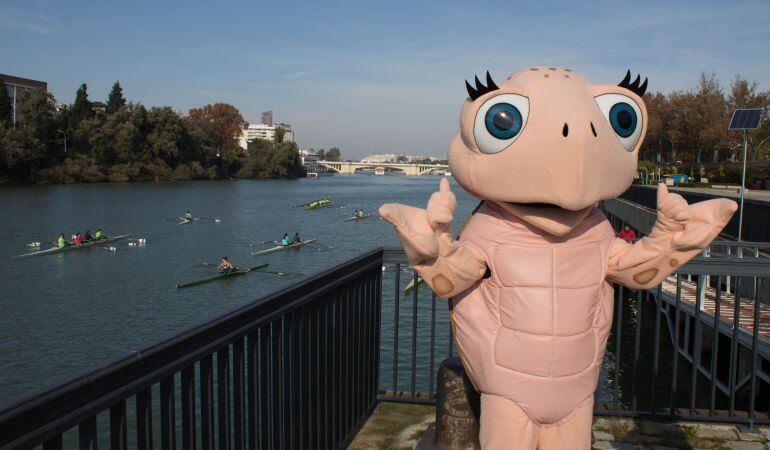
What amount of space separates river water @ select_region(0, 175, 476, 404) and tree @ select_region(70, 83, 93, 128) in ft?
68.3

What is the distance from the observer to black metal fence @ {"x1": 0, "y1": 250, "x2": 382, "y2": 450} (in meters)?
1.79

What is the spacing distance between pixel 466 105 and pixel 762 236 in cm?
1505

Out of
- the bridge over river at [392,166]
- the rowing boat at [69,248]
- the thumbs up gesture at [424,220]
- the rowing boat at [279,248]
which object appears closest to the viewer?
the thumbs up gesture at [424,220]

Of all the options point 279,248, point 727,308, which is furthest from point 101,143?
point 727,308

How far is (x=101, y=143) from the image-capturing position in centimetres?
7262

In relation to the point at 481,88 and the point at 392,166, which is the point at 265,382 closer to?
the point at 481,88

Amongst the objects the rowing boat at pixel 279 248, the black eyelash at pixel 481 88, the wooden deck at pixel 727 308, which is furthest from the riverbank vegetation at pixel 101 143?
the black eyelash at pixel 481 88

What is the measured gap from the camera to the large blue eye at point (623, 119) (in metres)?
3.03

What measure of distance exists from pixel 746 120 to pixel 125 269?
21245mm

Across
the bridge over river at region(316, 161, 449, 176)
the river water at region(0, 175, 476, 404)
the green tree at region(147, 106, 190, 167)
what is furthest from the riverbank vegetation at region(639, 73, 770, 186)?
the bridge over river at region(316, 161, 449, 176)

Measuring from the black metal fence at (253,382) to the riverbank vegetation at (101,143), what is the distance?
216 feet

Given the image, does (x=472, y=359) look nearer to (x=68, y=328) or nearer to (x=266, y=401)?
(x=266, y=401)

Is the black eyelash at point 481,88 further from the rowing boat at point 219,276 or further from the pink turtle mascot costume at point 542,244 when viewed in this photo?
the rowing boat at point 219,276

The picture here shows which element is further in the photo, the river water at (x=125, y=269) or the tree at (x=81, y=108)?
the tree at (x=81, y=108)
